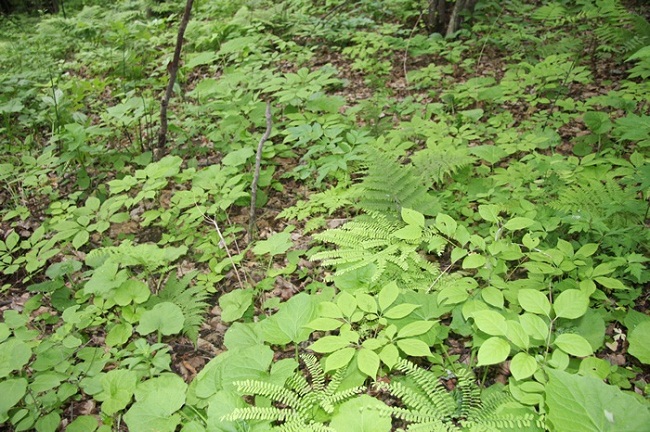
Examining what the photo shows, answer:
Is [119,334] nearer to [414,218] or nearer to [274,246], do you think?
[274,246]

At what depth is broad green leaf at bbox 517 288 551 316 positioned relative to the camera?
1.83m

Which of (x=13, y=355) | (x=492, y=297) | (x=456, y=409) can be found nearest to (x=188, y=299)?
(x=13, y=355)

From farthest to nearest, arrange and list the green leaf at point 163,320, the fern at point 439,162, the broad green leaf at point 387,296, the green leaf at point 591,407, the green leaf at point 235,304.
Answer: the fern at point 439,162 < the green leaf at point 235,304 < the green leaf at point 163,320 < the broad green leaf at point 387,296 < the green leaf at point 591,407

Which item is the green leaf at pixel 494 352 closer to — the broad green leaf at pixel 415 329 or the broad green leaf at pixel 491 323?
the broad green leaf at pixel 491 323

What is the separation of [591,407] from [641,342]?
0.71 m

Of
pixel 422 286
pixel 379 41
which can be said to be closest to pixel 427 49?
pixel 379 41

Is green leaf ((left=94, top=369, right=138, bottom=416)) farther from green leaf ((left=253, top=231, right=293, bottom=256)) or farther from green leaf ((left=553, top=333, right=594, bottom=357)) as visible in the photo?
green leaf ((left=553, top=333, right=594, bottom=357))

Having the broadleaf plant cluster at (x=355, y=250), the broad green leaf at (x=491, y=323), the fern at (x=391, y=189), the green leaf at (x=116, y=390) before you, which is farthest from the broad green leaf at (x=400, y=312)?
the green leaf at (x=116, y=390)

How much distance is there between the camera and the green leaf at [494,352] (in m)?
1.68

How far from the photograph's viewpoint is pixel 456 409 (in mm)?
1877

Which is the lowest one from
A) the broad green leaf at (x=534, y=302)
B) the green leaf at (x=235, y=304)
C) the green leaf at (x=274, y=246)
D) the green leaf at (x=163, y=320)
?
the green leaf at (x=235, y=304)

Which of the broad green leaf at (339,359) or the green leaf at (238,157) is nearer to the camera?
the broad green leaf at (339,359)

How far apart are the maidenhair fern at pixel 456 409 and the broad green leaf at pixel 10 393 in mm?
1991

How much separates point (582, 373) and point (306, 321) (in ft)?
4.31
